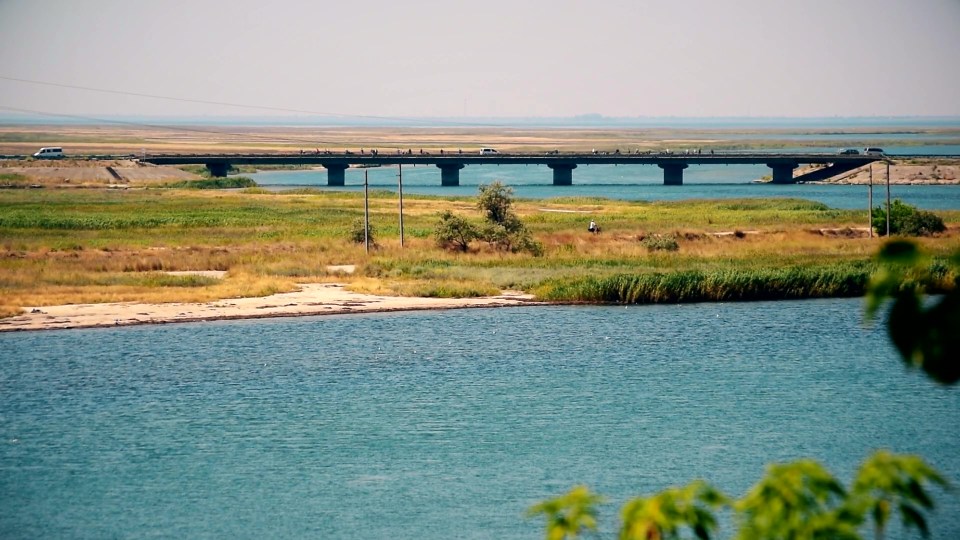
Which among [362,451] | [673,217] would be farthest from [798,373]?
[673,217]

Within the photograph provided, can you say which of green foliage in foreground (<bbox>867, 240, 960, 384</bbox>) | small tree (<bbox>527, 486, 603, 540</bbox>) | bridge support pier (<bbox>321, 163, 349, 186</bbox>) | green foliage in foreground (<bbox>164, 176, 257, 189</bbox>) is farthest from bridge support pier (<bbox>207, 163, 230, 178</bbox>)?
green foliage in foreground (<bbox>867, 240, 960, 384</bbox>)

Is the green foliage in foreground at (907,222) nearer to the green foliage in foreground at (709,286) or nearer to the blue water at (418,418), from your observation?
the green foliage in foreground at (709,286)

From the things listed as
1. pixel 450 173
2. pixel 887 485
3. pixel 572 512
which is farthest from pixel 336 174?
pixel 887 485

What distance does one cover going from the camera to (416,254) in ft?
192

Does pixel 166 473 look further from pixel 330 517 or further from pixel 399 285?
pixel 399 285

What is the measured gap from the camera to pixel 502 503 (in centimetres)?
2342

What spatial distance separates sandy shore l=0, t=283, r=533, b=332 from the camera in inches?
Answer: 1710

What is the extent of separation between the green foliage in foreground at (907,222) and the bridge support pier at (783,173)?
7051cm

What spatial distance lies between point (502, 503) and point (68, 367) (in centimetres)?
1811

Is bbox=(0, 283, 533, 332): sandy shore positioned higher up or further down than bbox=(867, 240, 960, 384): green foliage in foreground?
further down

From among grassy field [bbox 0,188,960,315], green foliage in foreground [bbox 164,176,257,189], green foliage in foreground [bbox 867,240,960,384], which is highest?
green foliage in foreground [bbox 867,240,960,384]

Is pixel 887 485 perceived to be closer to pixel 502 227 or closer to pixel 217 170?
pixel 502 227

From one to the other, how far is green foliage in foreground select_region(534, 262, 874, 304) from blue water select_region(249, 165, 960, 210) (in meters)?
47.2

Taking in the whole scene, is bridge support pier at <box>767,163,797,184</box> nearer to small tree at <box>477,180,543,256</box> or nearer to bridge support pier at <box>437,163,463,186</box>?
bridge support pier at <box>437,163,463,186</box>
